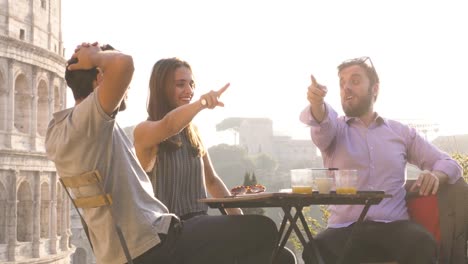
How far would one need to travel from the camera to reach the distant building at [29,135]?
2991cm

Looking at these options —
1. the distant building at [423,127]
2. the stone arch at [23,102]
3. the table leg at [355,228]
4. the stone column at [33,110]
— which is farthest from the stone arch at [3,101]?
the table leg at [355,228]

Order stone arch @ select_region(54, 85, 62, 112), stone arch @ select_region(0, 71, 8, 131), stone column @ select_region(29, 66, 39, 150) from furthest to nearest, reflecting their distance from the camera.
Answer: stone arch @ select_region(54, 85, 62, 112), stone column @ select_region(29, 66, 39, 150), stone arch @ select_region(0, 71, 8, 131)

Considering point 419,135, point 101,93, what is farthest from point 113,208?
point 419,135

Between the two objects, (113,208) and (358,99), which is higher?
(358,99)

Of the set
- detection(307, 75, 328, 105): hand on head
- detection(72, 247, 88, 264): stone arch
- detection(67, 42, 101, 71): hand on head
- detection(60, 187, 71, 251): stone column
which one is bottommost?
detection(72, 247, 88, 264): stone arch

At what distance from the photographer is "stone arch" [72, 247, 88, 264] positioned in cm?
6078

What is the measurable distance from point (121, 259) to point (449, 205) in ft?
6.71

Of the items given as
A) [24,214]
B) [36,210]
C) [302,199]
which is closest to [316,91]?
[302,199]

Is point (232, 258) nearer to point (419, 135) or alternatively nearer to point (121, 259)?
point (121, 259)

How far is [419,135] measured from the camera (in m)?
5.40

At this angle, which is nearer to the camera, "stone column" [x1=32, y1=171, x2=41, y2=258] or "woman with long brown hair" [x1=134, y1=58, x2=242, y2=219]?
"woman with long brown hair" [x1=134, y1=58, x2=242, y2=219]

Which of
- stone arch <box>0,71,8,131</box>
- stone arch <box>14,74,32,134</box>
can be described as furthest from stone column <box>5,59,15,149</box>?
stone arch <box>14,74,32,134</box>

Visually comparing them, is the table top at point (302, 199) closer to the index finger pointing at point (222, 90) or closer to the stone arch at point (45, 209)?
the index finger pointing at point (222, 90)

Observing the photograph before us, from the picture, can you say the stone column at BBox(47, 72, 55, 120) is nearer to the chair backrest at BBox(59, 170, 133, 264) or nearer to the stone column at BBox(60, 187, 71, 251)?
the stone column at BBox(60, 187, 71, 251)
